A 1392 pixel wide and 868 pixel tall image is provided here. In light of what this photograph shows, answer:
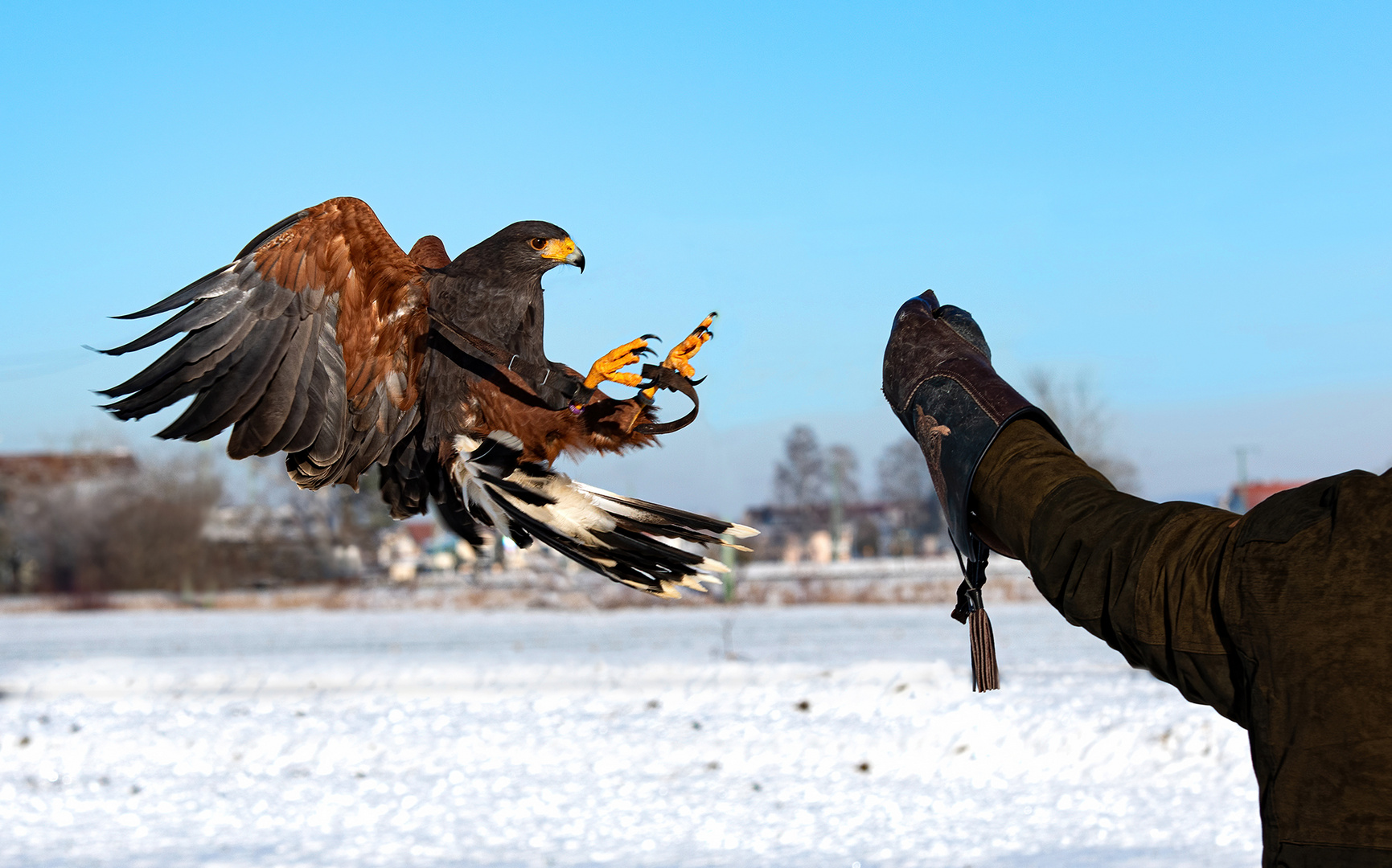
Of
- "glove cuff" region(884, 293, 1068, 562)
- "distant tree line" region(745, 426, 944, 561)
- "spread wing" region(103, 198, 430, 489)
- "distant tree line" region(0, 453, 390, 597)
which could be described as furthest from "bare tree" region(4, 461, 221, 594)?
"glove cuff" region(884, 293, 1068, 562)

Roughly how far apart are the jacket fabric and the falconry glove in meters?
0.12

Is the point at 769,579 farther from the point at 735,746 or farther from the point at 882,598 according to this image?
the point at 735,746

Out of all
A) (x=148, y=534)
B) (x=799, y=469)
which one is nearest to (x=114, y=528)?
(x=148, y=534)

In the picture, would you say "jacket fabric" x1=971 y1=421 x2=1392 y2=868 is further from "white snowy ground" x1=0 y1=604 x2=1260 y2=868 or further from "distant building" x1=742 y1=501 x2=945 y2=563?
"distant building" x1=742 y1=501 x2=945 y2=563

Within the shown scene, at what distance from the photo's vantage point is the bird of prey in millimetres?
2107

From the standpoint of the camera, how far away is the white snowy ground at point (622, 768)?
834 cm

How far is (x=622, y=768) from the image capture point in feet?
33.9

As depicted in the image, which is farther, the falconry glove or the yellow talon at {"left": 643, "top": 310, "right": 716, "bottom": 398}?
the yellow talon at {"left": 643, "top": 310, "right": 716, "bottom": 398}

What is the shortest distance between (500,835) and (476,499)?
7133 mm

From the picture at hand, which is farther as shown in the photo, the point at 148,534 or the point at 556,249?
the point at 148,534

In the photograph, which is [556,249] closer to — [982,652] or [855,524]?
[982,652]

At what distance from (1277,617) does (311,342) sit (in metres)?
1.89

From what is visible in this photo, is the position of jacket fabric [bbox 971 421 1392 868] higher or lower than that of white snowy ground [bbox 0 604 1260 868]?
higher

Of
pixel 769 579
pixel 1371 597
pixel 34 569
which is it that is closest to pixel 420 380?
pixel 1371 597
